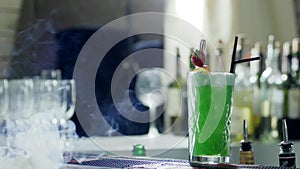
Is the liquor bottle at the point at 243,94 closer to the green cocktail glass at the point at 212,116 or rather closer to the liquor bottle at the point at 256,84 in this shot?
the liquor bottle at the point at 256,84

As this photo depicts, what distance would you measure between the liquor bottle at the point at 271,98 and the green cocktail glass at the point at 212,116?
96 centimetres

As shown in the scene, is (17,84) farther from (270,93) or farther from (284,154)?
(270,93)

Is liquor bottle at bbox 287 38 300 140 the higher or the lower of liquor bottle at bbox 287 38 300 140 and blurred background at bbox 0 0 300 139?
the lower

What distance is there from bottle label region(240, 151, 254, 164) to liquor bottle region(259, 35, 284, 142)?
3.10ft

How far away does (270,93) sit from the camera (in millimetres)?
1660

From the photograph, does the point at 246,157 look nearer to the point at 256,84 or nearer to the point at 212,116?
the point at 212,116

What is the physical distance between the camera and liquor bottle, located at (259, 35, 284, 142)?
1623 millimetres

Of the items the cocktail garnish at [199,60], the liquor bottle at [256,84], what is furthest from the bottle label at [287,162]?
the liquor bottle at [256,84]

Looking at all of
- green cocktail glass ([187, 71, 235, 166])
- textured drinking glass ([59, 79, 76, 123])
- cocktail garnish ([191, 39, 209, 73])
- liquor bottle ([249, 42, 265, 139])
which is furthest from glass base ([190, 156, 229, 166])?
liquor bottle ([249, 42, 265, 139])

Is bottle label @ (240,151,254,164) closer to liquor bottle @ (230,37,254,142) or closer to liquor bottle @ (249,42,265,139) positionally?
liquor bottle @ (230,37,254,142)

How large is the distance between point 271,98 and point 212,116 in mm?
1044

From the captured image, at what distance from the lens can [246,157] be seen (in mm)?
652

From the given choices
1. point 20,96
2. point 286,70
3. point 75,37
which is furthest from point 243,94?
point 20,96

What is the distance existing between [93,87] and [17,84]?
0.16m
